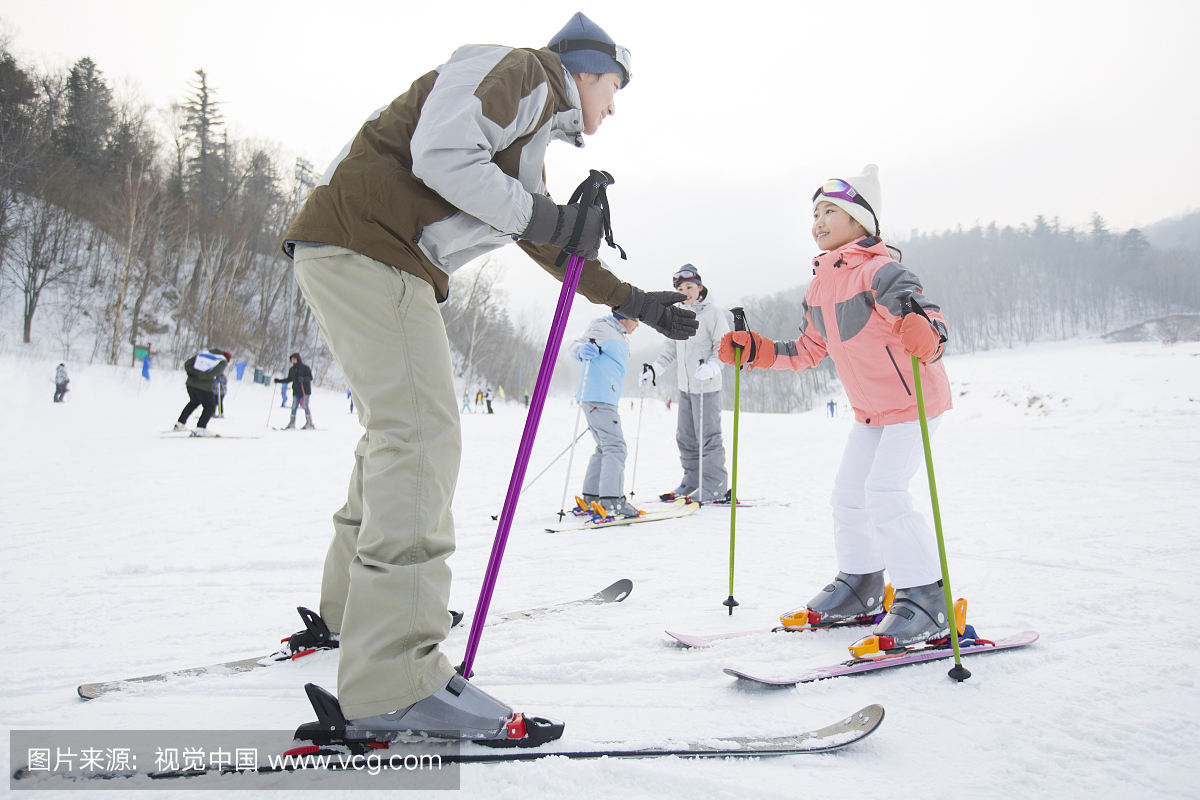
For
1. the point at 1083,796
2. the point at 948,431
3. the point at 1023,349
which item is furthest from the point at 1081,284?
the point at 1083,796

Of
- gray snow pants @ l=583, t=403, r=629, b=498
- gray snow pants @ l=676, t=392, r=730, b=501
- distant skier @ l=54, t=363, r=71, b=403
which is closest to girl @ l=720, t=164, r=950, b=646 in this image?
gray snow pants @ l=583, t=403, r=629, b=498

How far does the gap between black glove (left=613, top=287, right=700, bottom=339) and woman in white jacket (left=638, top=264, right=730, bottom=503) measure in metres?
3.60

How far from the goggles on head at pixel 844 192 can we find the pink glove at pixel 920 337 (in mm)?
826

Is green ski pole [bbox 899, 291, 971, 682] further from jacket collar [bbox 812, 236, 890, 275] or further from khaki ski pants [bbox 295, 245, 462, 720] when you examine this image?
khaki ski pants [bbox 295, 245, 462, 720]

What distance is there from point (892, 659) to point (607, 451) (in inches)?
136

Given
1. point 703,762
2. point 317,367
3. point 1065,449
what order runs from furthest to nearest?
1. point 317,367
2. point 1065,449
3. point 703,762

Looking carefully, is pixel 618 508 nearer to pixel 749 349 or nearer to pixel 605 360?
pixel 605 360

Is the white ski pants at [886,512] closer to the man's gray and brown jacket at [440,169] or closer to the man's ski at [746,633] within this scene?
the man's ski at [746,633]

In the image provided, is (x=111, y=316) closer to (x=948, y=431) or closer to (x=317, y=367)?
(x=317, y=367)

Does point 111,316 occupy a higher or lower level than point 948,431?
higher

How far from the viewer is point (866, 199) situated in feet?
8.84

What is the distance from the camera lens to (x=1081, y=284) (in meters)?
71.9

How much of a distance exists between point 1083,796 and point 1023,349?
245ft

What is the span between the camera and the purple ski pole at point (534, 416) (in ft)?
5.46
